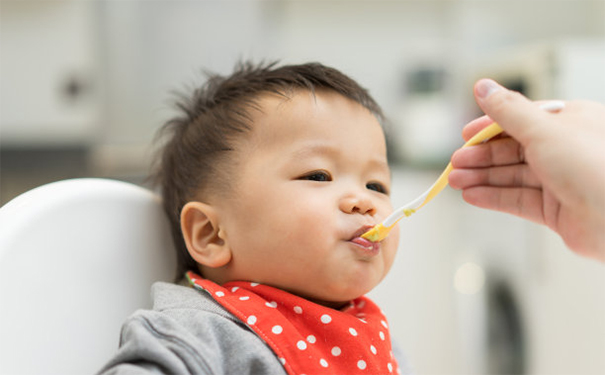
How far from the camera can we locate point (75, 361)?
72 cm

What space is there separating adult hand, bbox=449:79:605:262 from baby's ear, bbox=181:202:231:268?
352 millimetres

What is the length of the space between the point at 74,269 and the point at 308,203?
0.98ft

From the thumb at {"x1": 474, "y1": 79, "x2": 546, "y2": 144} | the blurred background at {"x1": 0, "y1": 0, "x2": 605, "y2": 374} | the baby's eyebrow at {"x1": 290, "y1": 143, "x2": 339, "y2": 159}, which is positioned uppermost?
the thumb at {"x1": 474, "y1": 79, "x2": 546, "y2": 144}

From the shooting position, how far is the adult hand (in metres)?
0.69

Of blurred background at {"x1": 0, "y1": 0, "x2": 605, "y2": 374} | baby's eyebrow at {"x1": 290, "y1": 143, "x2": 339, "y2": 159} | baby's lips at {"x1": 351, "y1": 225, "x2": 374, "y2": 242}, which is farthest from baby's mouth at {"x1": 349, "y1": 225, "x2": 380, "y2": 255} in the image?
blurred background at {"x1": 0, "y1": 0, "x2": 605, "y2": 374}

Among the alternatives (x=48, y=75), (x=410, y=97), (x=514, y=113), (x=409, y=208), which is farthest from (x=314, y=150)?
(x=48, y=75)

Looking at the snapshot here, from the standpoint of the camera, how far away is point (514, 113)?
Result: 2.32ft

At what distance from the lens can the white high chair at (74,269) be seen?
65cm

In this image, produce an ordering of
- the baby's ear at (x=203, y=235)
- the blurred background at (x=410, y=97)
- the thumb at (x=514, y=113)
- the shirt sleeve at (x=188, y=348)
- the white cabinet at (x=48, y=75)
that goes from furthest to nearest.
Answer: the white cabinet at (x=48, y=75) < the blurred background at (x=410, y=97) < the baby's ear at (x=203, y=235) < the thumb at (x=514, y=113) < the shirt sleeve at (x=188, y=348)

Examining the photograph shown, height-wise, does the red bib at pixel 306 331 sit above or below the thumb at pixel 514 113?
below

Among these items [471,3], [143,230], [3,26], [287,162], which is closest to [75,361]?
[143,230]

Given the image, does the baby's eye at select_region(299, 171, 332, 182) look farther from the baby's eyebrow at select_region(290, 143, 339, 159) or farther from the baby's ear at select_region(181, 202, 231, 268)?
the baby's ear at select_region(181, 202, 231, 268)

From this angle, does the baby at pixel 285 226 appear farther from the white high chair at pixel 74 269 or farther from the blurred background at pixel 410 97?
the blurred background at pixel 410 97

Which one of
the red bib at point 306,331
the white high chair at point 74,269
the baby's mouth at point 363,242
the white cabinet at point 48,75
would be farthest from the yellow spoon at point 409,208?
the white cabinet at point 48,75
